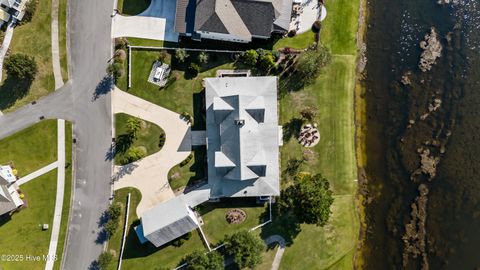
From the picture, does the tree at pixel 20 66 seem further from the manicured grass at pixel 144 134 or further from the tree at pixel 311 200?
the tree at pixel 311 200

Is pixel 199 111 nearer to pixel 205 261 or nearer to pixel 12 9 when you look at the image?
pixel 205 261

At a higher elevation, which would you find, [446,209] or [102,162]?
[102,162]

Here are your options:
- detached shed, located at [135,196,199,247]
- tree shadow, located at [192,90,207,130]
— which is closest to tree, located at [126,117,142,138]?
tree shadow, located at [192,90,207,130]

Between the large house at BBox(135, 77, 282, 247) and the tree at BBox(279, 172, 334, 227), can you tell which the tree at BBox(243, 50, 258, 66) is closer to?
the large house at BBox(135, 77, 282, 247)

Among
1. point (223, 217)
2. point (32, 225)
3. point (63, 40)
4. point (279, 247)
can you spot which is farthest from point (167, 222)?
point (63, 40)

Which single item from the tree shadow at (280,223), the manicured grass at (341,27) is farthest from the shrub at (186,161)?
the manicured grass at (341,27)

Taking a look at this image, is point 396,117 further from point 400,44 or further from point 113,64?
point 113,64

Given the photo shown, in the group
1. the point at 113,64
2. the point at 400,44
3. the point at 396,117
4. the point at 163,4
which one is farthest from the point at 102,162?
the point at 400,44
